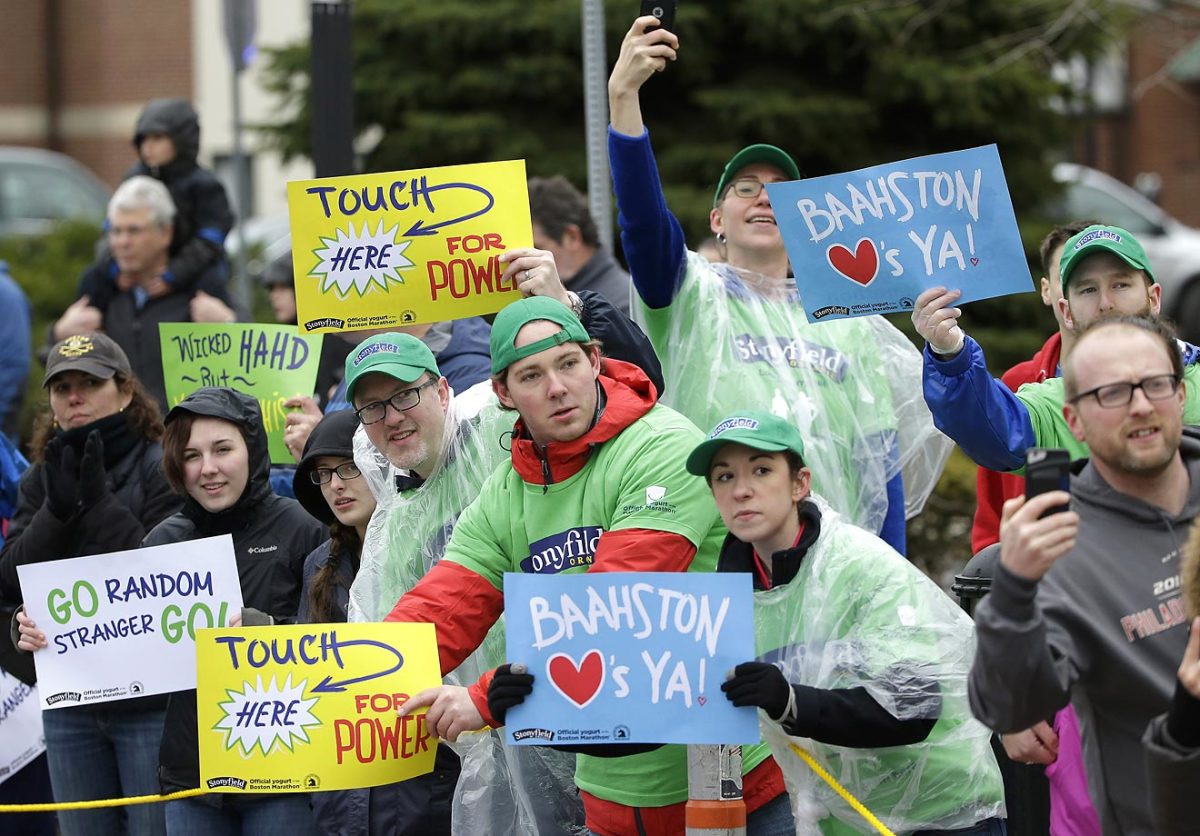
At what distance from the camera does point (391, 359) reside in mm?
5070

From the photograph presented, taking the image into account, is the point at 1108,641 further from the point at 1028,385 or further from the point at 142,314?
the point at 142,314

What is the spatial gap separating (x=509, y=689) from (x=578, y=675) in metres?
0.17

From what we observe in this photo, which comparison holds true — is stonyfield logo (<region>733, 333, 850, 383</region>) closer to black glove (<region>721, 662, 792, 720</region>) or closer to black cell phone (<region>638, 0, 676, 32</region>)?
black cell phone (<region>638, 0, 676, 32</region>)

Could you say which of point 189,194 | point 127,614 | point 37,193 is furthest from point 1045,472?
point 37,193

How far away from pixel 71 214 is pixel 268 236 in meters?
2.77

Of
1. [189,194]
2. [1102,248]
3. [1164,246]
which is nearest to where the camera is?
[1102,248]

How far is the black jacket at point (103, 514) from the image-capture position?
20.1 feet

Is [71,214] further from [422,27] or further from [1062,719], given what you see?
[1062,719]

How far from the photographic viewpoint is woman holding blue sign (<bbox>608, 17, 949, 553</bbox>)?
5.40 m

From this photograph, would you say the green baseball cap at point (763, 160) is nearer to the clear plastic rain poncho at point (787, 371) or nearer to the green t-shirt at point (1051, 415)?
the clear plastic rain poncho at point (787, 371)

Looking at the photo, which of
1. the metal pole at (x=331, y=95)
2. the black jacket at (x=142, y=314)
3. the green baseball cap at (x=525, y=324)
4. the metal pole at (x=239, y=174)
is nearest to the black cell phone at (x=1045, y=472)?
the green baseball cap at (x=525, y=324)

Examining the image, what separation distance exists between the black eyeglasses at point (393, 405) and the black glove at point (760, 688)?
4.69 feet

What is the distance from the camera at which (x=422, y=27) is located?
12.9m

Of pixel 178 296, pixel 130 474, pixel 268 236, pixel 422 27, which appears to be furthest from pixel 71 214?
pixel 130 474
